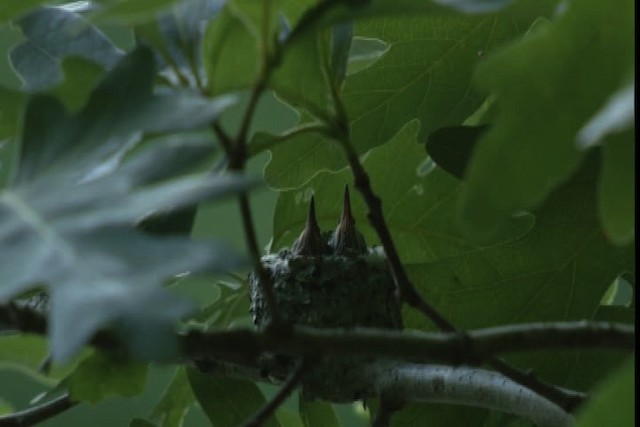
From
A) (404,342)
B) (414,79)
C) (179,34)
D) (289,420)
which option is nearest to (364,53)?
(414,79)

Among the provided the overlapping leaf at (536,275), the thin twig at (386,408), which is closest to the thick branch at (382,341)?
the thin twig at (386,408)

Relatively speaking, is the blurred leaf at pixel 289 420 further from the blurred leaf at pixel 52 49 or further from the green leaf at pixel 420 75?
the blurred leaf at pixel 52 49

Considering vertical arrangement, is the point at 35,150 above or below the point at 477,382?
above

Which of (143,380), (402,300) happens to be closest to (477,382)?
(402,300)

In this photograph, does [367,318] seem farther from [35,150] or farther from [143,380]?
[35,150]

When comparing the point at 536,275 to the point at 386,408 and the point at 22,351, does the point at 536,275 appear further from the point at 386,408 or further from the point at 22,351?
the point at 22,351
